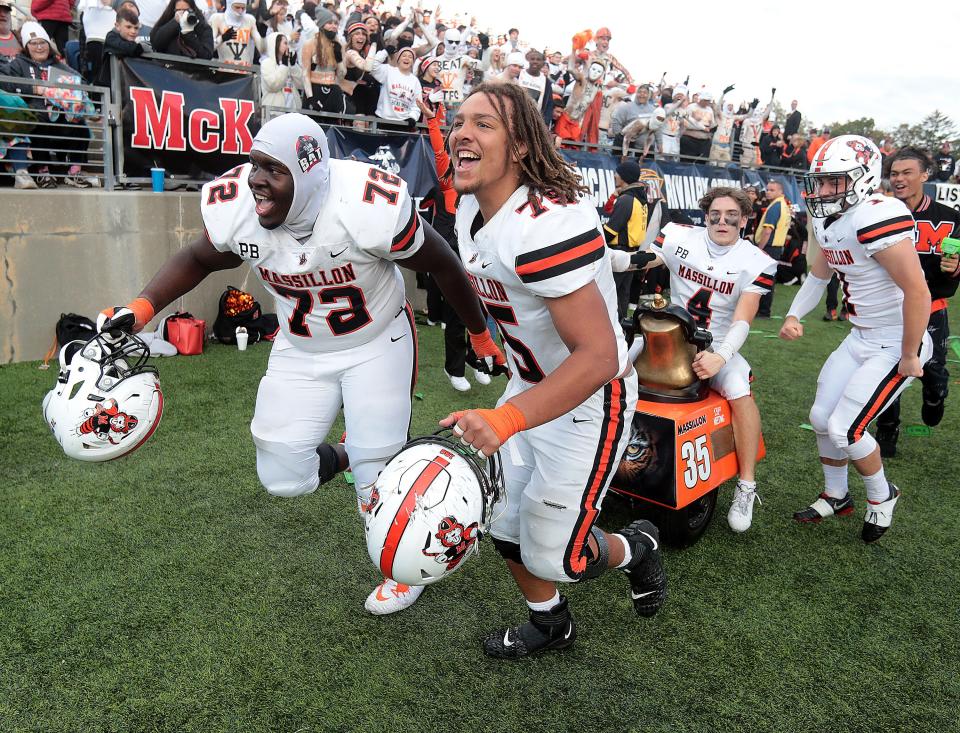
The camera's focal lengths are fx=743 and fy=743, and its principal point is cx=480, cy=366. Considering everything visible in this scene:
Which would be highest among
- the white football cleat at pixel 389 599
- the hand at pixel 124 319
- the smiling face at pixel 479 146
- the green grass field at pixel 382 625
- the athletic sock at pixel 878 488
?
the smiling face at pixel 479 146

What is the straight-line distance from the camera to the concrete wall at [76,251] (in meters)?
6.63

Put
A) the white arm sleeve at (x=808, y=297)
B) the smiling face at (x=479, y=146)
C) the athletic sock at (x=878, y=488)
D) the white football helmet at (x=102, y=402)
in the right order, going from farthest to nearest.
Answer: the white arm sleeve at (x=808, y=297), the athletic sock at (x=878, y=488), the white football helmet at (x=102, y=402), the smiling face at (x=479, y=146)

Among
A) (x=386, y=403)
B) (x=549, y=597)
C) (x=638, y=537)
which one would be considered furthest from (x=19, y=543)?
(x=638, y=537)

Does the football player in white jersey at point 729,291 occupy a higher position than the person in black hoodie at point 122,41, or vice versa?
the person in black hoodie at point 122,41

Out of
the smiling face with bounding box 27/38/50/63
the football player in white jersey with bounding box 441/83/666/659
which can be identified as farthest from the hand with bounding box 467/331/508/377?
the smiling face with bounding box 27/38/50/63

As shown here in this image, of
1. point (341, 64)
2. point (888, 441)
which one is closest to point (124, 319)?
point (888, 441)

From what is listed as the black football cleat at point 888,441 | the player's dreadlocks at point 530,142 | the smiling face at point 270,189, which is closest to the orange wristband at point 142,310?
the smiling face at point 270,189

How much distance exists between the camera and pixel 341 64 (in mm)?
9312

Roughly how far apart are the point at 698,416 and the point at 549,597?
140 cm

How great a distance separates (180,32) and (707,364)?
7.04 meters

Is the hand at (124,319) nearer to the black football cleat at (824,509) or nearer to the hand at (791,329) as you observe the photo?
the hand at (791,329)

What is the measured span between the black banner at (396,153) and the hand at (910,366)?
6284mm

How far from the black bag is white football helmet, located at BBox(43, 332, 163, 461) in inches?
163

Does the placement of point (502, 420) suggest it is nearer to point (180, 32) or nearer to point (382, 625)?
point (382, 625)
